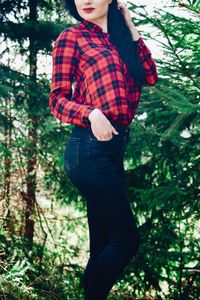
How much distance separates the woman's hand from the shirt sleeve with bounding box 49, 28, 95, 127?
0.08 metres

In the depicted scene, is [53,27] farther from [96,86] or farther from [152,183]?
[96,86]

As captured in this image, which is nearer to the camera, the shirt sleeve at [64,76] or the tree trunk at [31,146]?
the shirt sleeve at [64,76]

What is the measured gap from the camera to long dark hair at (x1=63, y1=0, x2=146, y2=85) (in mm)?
1967

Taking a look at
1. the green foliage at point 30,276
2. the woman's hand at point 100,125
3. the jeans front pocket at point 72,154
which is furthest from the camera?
the green foliage at point 30,276

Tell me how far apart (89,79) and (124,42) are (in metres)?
0.26

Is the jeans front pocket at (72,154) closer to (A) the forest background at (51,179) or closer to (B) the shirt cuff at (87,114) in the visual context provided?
(B) the shirt cuff at (87,114)

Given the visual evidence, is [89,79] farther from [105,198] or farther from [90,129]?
[105,198]

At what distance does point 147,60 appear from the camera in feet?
6.81

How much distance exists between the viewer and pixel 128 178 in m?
4.83

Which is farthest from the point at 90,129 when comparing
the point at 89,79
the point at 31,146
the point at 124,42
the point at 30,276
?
the point at 31,146

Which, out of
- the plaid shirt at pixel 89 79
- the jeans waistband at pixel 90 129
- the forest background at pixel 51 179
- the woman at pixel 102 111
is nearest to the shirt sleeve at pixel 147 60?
the woman at pixel 102 111

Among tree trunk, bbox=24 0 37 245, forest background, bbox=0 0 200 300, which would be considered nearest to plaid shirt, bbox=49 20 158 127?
forest background, bbox=0 0 200 300

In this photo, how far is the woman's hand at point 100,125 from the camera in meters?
1.76

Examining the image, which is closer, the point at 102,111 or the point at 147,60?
the point at 102,111
